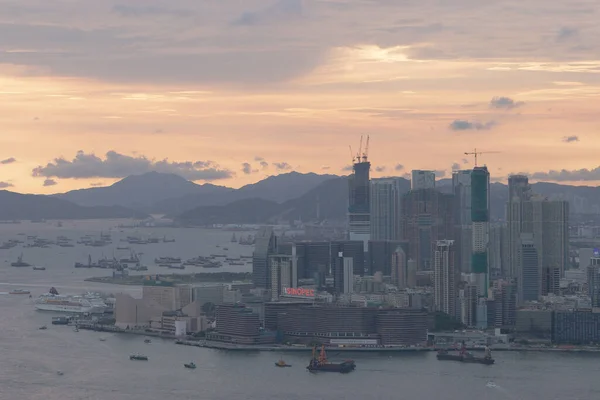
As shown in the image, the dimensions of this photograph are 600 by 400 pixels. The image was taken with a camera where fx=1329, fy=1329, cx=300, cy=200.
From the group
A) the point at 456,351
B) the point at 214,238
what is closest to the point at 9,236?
the point at 214,238

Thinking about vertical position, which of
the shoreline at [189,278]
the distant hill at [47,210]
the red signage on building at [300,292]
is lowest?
the red signage on building at [300,292]

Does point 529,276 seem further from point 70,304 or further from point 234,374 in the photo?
point 234,374

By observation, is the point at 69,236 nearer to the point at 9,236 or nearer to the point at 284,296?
the point at 9,236

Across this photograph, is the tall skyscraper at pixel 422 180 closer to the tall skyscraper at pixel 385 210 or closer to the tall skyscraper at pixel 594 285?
the tall skyscraper at pixel 385 210

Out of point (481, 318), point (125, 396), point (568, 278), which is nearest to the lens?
point (125, 396)

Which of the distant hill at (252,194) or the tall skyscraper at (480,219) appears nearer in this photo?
the tall skyscraper at (480,219)

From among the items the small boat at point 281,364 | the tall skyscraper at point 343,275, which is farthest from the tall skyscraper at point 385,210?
the small boat at point 281,364
